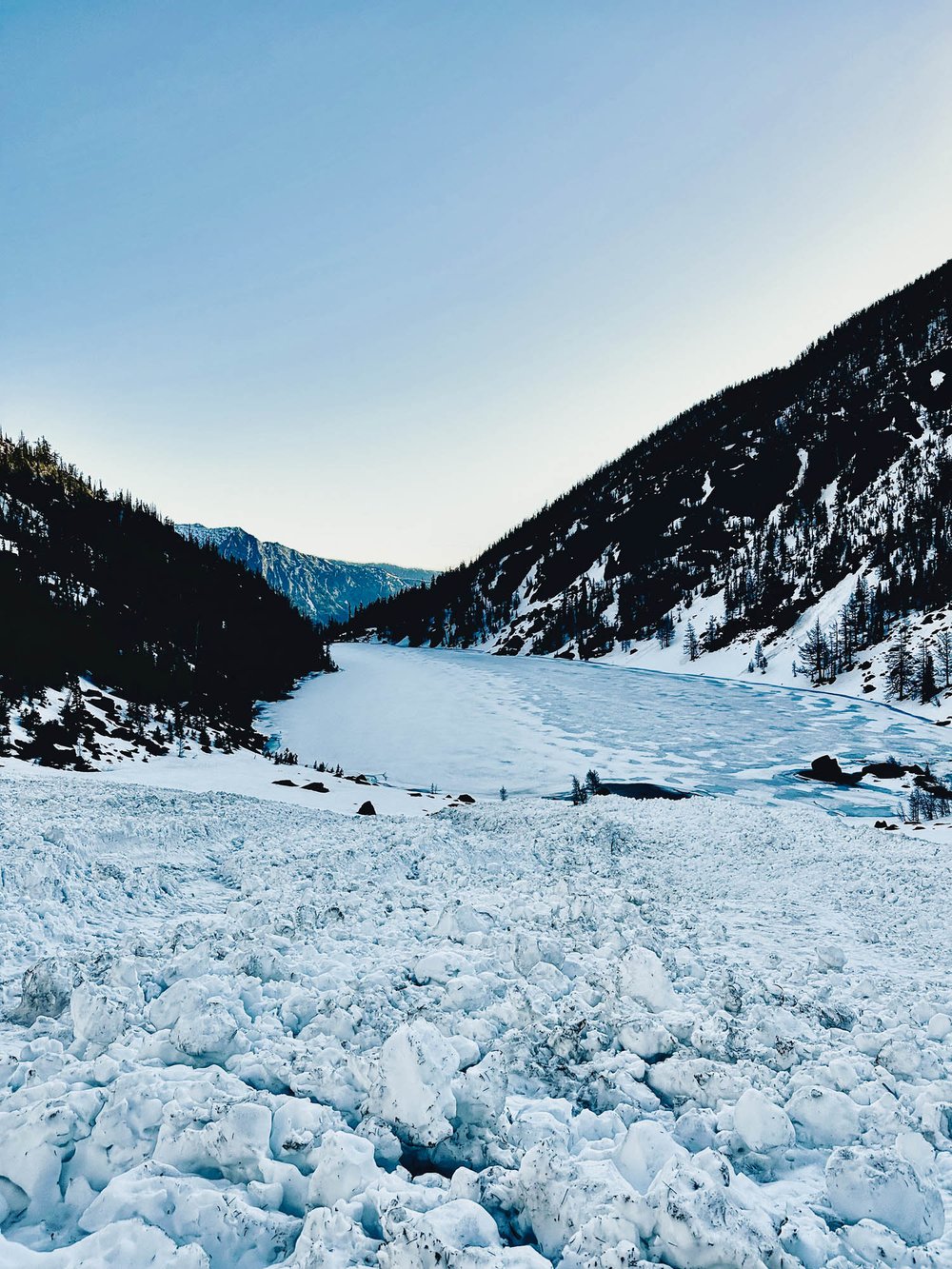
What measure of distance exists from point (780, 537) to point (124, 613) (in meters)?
113

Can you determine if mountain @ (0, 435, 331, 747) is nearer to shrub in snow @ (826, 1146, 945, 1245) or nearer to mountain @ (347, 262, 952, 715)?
shrub in snow @ (826, 1146, 945, 1245)

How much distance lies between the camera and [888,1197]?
297 cm

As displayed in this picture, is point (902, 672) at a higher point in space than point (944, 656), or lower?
lower

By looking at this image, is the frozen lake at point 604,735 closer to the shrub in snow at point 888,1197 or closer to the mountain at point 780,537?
the mountain at point 780,537

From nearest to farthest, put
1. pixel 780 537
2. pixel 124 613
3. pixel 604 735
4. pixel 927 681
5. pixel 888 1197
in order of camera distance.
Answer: pixel 888 1197 < pixel 604 735 < pixel 124 613 < pixel 927 681 < pixel 780 537

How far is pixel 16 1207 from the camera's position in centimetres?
259

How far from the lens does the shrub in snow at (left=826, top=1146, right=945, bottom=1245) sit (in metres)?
2.91

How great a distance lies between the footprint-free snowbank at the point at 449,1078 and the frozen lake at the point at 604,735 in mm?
20767

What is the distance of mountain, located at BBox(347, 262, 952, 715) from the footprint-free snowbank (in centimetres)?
5698

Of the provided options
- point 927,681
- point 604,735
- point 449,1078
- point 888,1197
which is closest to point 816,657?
point 927,681

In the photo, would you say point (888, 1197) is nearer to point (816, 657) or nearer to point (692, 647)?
point (816, 657)

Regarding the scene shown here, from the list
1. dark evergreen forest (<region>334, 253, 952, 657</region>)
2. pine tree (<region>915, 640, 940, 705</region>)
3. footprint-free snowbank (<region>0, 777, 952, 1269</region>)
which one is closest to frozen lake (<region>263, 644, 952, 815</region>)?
pine tree (<region>915, 640, 940, 705</region>)

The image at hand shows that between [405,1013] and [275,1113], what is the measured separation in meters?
1.52

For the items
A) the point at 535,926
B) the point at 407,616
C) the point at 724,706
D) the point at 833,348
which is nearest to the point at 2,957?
the point at 535,926
